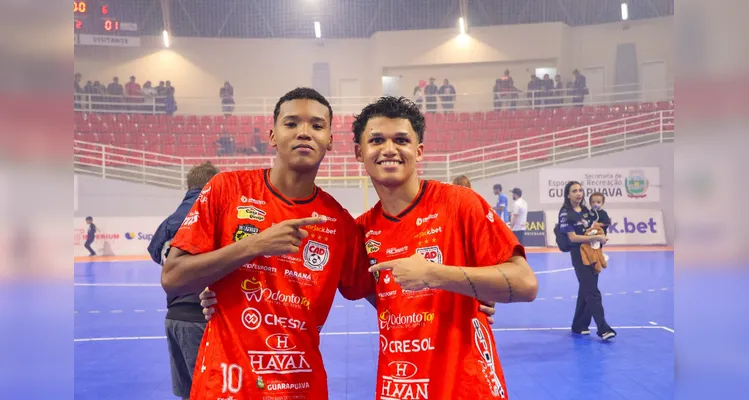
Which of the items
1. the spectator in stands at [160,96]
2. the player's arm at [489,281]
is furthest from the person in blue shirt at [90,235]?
the player's arm at [489,281]

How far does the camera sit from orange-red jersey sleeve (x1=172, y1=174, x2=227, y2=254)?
2.15 m

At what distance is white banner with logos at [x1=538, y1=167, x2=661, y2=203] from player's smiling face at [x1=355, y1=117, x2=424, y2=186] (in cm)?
1743

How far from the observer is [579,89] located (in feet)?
77.7

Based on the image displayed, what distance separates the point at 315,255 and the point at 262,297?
0.92 feet

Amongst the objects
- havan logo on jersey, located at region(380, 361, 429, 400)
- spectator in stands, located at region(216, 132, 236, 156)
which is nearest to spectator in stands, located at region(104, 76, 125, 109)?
spectator in stands, located at region(216, 132, 236, 156)

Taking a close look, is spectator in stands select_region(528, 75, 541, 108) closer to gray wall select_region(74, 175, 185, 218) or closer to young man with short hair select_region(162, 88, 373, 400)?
gray wall select_region(74, 175, 185, 218)

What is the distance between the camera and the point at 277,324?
87.2 inches

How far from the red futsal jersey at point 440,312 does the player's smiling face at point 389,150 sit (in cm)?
16

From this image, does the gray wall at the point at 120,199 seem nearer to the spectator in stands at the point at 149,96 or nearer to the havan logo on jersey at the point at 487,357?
the spectator in stands at the point at 149,96

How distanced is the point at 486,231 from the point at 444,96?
22111mm

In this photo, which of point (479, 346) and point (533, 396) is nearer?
point (479, 346)

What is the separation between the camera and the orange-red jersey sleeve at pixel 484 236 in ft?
7.01

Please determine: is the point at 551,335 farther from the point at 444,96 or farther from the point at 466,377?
the point at 444,96
